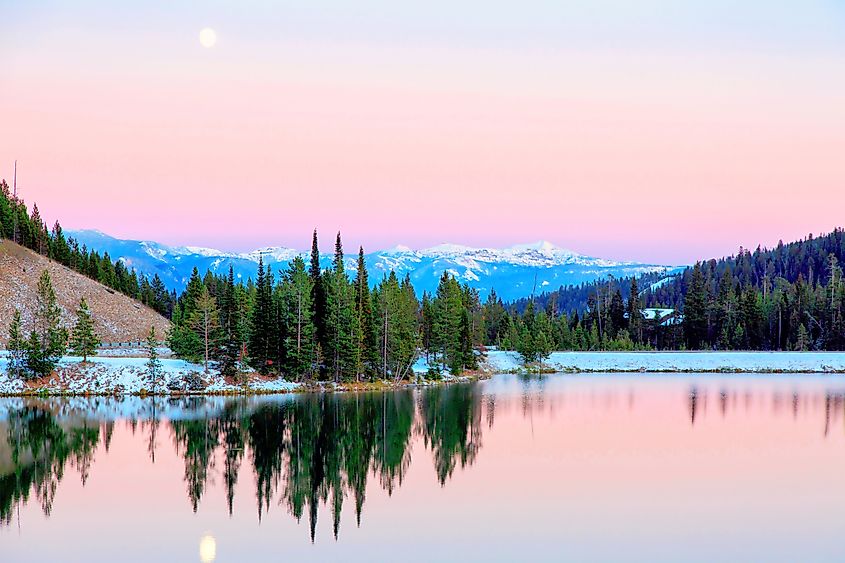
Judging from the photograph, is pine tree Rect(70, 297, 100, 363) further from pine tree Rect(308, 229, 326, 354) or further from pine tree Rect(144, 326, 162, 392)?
pine tree Rect(308, 229, 326, 354)

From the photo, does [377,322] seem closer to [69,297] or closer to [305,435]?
[305,435]

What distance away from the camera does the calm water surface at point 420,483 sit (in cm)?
2753

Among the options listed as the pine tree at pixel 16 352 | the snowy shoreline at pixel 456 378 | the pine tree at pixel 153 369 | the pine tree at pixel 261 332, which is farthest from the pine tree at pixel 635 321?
the pine tree at pixel 16 352

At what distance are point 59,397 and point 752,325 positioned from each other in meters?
122

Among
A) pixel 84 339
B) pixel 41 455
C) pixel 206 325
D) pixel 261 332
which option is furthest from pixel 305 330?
pixel 41 455

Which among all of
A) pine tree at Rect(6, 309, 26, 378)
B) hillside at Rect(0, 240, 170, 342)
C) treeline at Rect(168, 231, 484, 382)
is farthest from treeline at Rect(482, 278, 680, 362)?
pine tree at Rect(6, 309, 26, 378)

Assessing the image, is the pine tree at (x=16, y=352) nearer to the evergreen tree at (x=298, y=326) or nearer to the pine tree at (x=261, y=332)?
the pine tree at (x=261, y=332)

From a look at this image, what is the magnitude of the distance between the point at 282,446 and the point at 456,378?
60.4 metres

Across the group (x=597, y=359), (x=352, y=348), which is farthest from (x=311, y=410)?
(x=597, y=359)

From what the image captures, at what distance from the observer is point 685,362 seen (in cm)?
13088

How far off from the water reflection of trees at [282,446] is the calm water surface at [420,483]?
0.18 meters

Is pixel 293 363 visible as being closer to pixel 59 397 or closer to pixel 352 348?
pixel 352 348

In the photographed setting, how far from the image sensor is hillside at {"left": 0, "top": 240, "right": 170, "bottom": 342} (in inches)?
4985

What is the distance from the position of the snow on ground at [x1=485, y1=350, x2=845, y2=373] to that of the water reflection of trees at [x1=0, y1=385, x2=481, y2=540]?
201 feet
